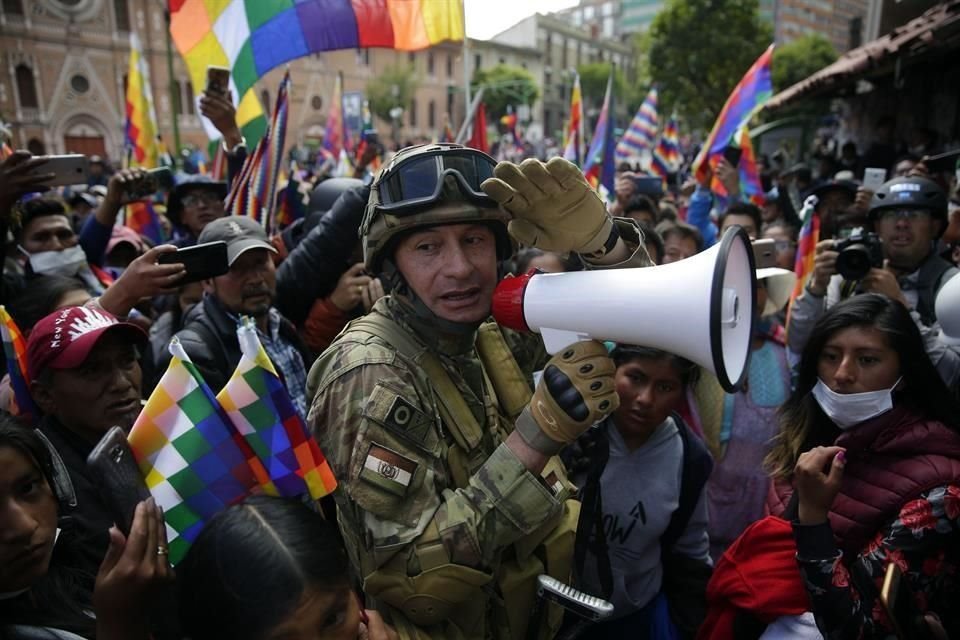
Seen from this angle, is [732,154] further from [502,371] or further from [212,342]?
[212,342]

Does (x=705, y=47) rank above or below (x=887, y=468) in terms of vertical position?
above

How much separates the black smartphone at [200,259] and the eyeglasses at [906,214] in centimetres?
391

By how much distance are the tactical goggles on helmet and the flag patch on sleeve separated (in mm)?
696

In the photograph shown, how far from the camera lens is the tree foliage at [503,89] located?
52991mm

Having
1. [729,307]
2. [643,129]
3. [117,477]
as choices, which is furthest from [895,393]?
[643,129]

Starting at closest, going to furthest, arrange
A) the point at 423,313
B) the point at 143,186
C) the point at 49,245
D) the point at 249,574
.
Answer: the point at 249,574
the point at 423,313
the point at 49,245
the point at 143,186

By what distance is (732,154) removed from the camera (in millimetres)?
6875

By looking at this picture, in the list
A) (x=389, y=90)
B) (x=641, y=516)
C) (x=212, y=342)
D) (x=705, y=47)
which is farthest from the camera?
(x=389, y=90)

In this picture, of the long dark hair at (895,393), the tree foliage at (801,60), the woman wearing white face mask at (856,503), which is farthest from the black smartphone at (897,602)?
the tree foliage at (801,60)

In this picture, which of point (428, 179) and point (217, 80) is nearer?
point (428, 179)

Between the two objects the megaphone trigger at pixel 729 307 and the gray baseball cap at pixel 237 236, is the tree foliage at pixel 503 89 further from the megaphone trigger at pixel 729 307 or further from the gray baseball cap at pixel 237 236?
the megaphone trigger at pixel 729 307

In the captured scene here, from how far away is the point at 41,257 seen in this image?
12.6 ft

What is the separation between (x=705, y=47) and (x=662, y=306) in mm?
28820

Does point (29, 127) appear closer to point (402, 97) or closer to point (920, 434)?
point (402, 97)
